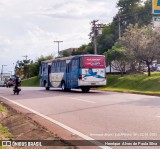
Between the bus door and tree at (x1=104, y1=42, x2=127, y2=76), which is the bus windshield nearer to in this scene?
the bus door

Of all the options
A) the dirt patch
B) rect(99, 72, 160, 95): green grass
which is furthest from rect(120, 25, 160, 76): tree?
the dirt patch

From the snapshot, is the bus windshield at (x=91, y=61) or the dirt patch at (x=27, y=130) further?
the bus windshield at (x=91, y=61)

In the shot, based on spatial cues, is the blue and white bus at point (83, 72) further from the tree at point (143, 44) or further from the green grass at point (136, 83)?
the tree at point (143, 44)

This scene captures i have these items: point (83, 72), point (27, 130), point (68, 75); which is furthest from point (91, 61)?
point (27, 130)

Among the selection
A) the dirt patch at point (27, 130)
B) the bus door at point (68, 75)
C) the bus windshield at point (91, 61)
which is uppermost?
the bus windshield at point (91, 61)

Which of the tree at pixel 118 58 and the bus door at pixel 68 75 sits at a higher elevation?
the tree at pixel 118 58

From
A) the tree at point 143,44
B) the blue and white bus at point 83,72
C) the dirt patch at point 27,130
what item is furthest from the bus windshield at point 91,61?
the dirt patch at point 27,130

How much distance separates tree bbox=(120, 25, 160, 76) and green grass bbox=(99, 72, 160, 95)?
1765 mm

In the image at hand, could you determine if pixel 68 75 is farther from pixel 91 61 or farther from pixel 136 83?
pixel 136 83

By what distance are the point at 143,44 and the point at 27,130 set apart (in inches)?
1125

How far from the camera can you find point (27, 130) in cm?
1189

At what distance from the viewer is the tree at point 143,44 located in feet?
125

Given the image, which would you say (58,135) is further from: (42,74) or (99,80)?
A: (42,74)

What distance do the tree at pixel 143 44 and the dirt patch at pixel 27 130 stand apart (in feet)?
79.1
